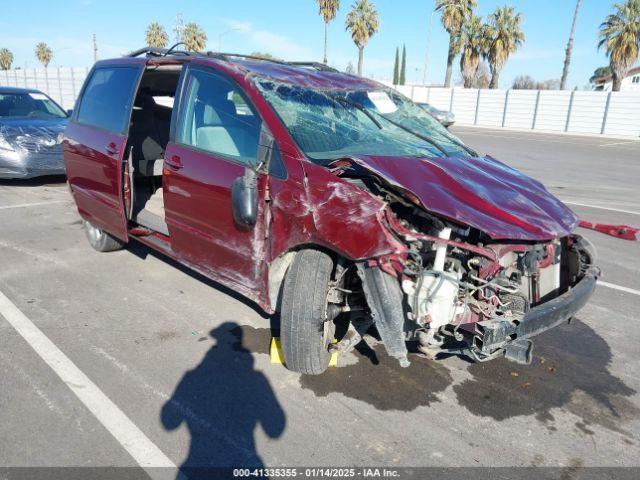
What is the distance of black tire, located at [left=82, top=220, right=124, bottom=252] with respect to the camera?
541 cm

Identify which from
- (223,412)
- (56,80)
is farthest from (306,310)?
(56,80)

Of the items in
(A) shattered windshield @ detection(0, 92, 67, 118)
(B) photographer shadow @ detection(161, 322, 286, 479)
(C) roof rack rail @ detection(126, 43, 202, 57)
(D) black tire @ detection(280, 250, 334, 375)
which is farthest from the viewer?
(A) shattered windshield @ detection(0, 92, 67, 118)

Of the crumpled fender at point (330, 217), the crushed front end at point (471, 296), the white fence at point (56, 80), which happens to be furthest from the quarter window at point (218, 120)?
the white fence at point (56, 80)

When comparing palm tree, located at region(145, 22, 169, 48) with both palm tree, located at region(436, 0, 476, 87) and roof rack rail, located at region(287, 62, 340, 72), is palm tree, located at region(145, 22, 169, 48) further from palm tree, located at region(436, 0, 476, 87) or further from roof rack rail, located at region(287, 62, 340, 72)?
roof rack rail, located at region(287, 62, 340, 72)

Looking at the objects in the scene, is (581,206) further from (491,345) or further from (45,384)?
(45,384)

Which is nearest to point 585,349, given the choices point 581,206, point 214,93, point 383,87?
point 383,87

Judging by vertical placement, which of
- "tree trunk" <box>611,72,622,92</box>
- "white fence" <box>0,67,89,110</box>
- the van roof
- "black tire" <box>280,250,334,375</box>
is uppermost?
"tree trunk" <box>611,72,622,92</box>

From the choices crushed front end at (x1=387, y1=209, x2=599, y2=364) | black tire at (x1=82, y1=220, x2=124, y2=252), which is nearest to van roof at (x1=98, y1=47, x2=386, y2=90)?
crushed front end at (x1=387, y1=209, x2=599, y2=364)

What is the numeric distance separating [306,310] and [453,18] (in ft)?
145

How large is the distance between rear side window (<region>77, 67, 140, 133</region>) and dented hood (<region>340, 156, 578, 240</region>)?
2.64 metres

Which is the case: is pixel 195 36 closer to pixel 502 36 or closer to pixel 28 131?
pixel 502 36

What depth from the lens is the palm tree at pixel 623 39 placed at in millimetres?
33719

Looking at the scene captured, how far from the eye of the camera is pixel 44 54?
73125 mm

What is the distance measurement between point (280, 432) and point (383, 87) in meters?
3.10
